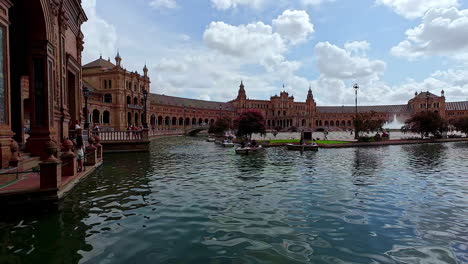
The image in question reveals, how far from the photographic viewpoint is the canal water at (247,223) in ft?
19.2

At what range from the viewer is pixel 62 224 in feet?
24.5

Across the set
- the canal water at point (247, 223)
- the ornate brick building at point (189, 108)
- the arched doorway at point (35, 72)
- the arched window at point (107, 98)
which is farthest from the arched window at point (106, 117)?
the canal water at point (247, 223)

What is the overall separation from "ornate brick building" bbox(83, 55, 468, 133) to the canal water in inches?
2198

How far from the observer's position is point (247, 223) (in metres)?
7.66

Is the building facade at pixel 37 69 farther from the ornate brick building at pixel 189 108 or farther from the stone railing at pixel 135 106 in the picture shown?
the stone railing at pixel 135 106

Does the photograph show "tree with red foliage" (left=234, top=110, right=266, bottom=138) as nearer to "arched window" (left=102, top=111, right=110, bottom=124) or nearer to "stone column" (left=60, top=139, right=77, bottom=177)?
"stone column" (left=60, top=139, right=77, bottom=177)

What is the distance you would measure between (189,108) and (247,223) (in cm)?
11429

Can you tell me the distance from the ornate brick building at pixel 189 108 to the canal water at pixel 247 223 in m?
55.8

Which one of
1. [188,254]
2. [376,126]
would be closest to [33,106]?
[188,254]

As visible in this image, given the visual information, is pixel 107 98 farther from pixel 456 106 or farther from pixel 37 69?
pixel 456 106

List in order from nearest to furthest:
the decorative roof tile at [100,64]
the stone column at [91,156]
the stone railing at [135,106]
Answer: the stone column at [91,156]
the decorative roof tile at [100,64]
the stone railing at [135,106]

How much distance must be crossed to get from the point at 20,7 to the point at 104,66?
67.1 metres

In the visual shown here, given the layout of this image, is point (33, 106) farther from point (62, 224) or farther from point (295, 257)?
point (295, 257)

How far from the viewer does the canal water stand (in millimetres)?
5840
